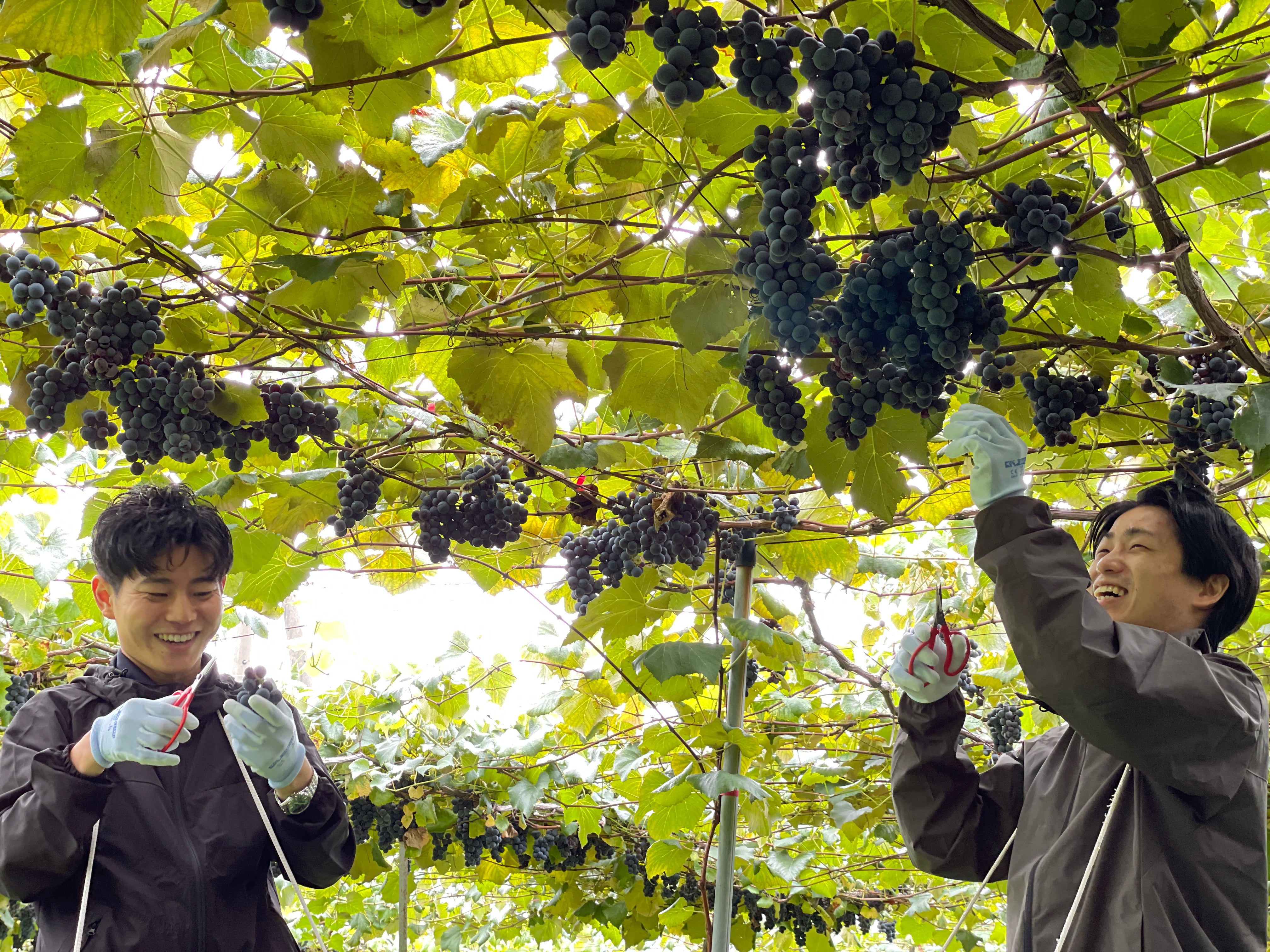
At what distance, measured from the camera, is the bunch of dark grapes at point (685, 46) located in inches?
41.2

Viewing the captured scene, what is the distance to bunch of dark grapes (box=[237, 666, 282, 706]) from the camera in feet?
7.12

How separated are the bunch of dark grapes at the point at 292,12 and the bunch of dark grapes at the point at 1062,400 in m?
1.34

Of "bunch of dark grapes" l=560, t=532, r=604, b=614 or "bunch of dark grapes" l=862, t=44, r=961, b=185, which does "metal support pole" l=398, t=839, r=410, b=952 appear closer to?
"bunch of dark grapes" l=560, t=532, r=604, b=614

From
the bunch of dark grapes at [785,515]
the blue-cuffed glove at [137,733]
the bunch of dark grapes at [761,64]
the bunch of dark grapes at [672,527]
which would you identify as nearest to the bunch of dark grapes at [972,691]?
the bunch of dark grapes at [785,515]

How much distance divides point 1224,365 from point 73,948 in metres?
2.40

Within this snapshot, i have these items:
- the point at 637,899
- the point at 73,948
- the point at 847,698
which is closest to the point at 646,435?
the point at 73,948

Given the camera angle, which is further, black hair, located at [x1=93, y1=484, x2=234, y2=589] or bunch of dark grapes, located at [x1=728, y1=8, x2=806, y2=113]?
black hair, located at [x1=93, y1=484, x2=234, y2=589]

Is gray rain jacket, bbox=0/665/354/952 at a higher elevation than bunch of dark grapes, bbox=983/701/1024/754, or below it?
below

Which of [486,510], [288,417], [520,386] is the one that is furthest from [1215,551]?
[288,417]

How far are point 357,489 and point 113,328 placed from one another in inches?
31.1

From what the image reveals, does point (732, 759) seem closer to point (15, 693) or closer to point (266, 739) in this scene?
point (266, 739)

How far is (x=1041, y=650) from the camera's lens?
5.27 ft

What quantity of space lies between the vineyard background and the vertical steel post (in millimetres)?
70

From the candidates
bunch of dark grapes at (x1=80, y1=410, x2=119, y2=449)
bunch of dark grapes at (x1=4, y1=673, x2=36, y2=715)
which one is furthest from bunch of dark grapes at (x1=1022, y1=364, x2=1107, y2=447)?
bunch of dark grapes at (x1=4, y1=673, x2=36, y2=715)
